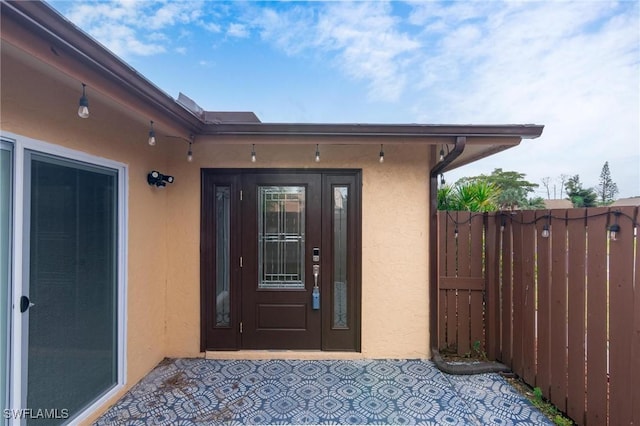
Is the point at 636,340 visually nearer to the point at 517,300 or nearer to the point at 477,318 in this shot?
the point at 517,300

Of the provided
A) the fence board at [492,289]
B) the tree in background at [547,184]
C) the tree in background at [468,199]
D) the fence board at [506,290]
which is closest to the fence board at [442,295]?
the fence board at [492,289]

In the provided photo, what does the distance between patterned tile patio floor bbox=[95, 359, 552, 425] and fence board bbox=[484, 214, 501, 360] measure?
0.43 metres

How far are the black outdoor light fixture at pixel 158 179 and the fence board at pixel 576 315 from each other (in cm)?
432

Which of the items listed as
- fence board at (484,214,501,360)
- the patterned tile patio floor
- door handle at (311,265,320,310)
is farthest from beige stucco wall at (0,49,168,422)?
fence board at (484,214,501,360)

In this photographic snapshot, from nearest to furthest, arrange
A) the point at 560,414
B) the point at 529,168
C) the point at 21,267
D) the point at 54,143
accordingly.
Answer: the point at 21,267 → the point at 54,143 → the point at 560,414 → the point at 529,168

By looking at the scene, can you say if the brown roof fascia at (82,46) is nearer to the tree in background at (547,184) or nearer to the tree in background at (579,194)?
the tree in background at (579,194)

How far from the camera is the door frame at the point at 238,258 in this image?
3672 mm

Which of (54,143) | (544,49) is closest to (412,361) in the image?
(54,143)

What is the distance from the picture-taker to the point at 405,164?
3.65 metres

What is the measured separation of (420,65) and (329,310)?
7421mm

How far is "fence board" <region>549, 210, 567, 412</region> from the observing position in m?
2.54

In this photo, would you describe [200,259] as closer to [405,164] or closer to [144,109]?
[144,109]

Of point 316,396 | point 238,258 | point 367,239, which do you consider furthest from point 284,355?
point 367,239

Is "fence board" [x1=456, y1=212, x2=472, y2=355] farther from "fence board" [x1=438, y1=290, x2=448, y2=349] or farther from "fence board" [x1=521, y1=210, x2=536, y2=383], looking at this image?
"fence board" [x1=521, y1=210, x2=536, y2=383]
